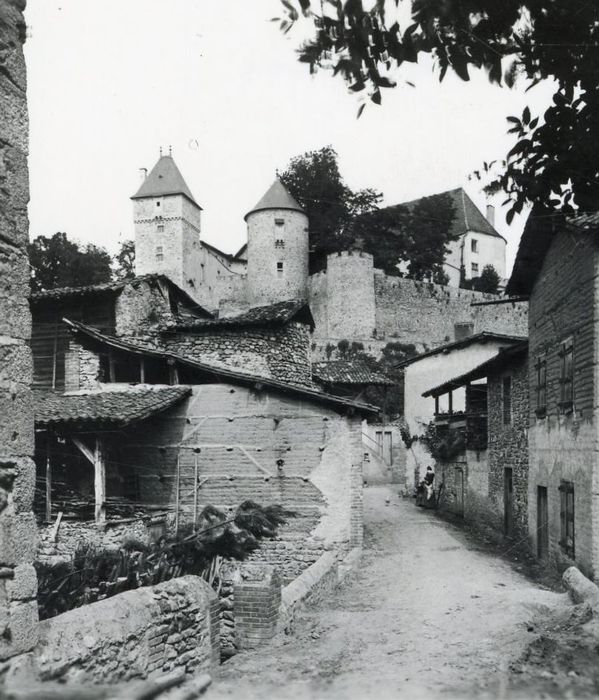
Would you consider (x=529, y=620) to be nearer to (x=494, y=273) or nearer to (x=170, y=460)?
(x=170, y=460)

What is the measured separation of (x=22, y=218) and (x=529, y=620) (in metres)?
6.84

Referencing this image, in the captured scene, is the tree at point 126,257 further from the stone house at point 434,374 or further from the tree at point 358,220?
the stone house at point 434,374

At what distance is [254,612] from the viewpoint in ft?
24.2

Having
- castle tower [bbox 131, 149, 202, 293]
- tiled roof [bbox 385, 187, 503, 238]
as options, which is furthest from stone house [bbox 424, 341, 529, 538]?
tiled roof [bbox 385, 187, 503, 238]

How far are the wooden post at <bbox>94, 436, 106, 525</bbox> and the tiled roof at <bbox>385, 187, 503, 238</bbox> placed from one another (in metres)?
52.9

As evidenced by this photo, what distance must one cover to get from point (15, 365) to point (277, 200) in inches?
1955

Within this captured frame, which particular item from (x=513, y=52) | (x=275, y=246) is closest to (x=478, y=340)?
(x=513, y=52)

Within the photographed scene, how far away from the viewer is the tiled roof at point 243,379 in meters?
12.6

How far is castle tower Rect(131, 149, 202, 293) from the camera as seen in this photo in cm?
5359

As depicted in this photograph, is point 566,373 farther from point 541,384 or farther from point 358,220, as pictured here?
point 358,220

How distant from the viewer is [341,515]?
12.7 metres

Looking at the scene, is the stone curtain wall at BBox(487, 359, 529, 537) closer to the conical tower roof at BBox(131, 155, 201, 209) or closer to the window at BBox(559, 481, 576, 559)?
the window at BBox(559, 481, 576, 559)

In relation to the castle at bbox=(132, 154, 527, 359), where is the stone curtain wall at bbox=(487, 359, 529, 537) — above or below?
below

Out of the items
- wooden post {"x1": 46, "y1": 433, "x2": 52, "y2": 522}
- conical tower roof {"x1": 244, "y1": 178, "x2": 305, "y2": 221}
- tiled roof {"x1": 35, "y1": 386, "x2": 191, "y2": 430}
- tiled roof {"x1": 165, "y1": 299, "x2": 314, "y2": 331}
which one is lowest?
wooden post {"x1": 46, "y1": 433, "x2": 52, "y2": 522}
